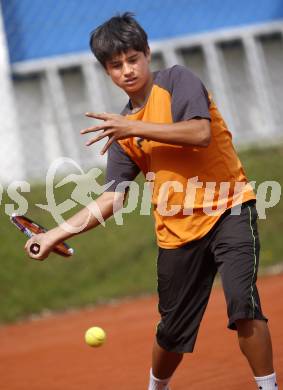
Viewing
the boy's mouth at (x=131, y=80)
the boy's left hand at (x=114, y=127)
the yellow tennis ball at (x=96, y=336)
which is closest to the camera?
the boy's left hand at (x=114, y=127)

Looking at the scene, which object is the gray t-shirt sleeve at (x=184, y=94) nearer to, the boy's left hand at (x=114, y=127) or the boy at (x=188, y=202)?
the boy at (x=188, y=202)

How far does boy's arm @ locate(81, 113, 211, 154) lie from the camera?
4.20 m

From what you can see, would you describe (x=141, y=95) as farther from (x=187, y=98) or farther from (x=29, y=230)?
(x=29, y=230)

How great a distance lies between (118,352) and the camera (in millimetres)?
7801

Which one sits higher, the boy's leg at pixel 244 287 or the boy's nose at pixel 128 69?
the boy's nose at pixel 128 69

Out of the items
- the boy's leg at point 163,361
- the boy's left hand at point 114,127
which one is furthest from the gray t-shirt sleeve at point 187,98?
the boy's leg at point 163,361

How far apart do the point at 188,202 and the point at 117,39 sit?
0.85 metres

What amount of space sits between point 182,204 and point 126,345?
12.5ft

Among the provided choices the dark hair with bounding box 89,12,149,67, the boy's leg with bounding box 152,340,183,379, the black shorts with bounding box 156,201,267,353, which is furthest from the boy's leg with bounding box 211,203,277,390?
the dark hair with bounding box 89,12,149,67

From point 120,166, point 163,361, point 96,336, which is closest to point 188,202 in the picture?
point 120,166

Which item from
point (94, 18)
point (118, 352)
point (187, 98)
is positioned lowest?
point (118, 352)

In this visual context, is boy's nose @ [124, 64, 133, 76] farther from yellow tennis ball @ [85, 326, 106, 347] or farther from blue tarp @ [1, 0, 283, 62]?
blue tarp @ [1, 0, 283, 62]

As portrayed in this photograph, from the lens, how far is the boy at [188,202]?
434cm

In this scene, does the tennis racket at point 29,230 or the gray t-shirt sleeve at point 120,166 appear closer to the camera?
the tennis racket at point 29,230
